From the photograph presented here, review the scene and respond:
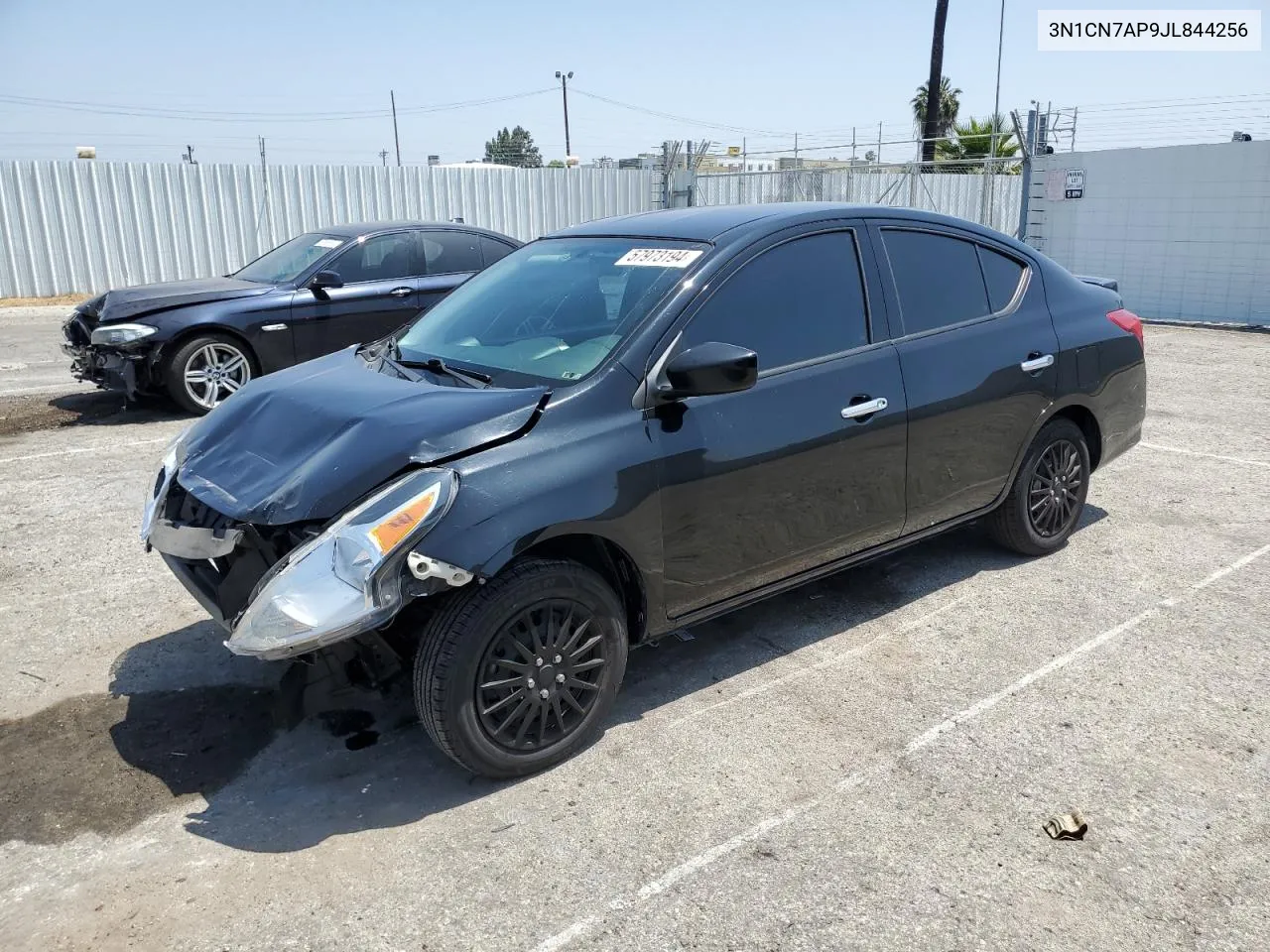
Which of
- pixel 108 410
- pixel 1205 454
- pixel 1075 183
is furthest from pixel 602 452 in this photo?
pixel 1075 183

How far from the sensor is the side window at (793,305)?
375cm

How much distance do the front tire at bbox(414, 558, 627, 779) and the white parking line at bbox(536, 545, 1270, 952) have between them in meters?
0.66

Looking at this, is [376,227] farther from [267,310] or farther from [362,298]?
[267,310]

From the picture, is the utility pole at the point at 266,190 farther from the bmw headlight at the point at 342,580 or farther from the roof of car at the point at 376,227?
the bmw headlight at the point at 342,580

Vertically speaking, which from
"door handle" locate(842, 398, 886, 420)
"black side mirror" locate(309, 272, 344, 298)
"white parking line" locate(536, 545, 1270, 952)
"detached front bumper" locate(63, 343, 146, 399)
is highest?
"black side mirror" locate(309, 272, 344, 298)

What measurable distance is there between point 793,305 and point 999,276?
4.76 feet

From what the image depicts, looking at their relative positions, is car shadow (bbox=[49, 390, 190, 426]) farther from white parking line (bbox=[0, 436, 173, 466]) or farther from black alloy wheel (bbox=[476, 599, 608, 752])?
black alloy wheel (bbox=[476, 599, 608, 752])

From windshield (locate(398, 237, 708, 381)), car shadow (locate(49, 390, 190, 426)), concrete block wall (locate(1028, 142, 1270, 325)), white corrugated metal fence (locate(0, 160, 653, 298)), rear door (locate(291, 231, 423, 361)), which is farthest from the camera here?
white corrugated metal fence (locate(0, 160, 653, 298))

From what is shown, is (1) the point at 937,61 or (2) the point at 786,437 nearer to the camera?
(2) the point at 786,437

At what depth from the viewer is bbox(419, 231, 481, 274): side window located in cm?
941

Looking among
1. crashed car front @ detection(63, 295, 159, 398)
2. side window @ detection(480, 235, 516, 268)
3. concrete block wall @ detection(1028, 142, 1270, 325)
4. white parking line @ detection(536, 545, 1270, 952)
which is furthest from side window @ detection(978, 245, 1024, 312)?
concrete block wall @ detection(1028, 142, 1270, 325)

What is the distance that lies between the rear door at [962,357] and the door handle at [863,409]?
197mm

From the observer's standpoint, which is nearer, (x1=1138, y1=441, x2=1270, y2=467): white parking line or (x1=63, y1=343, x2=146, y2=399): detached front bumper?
(x1=1138, y1=441, x2=1270, y2=467): white parking line

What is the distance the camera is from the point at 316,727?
3.69m
